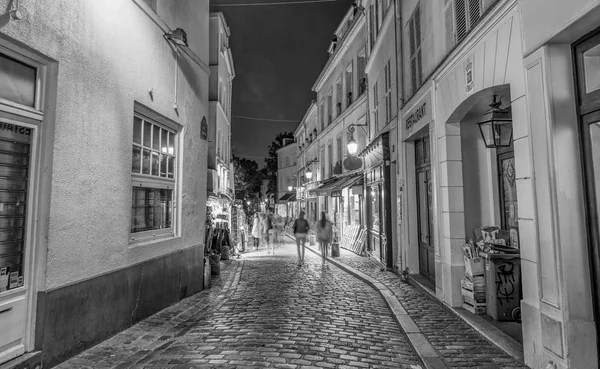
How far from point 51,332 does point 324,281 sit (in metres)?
6.49

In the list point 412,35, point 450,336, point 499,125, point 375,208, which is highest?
point 412,35

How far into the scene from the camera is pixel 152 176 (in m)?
6.39

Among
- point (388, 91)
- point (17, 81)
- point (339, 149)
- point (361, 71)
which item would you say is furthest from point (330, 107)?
point (17, 81)

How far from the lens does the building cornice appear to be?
1565 cm

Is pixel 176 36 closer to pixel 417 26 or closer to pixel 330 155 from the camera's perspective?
pixel 417 26

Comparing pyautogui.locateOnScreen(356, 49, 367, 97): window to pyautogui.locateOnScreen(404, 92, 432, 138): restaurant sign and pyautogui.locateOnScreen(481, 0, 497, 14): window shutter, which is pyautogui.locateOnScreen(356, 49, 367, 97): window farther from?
pyautogui.locateOnScreen(481, 0, 497, 14): window shutter

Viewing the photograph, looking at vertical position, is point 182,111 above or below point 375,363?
above

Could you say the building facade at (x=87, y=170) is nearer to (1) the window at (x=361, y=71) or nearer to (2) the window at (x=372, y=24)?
(2) the window at (x=372, y=24)

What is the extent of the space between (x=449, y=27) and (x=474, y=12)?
35.4 inches

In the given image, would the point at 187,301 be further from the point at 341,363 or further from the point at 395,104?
the point at 395,104

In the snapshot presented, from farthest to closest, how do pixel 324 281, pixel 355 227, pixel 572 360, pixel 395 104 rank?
1. pixel 355 227
2. pixel 395 104
3. pixel 324 281
4. pixel 572 360

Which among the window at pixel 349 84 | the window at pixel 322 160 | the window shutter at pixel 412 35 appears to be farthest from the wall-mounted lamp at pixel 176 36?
the window at pixel 322 160

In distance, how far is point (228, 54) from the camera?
1805 centimetres

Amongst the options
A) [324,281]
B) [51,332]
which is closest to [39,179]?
[51,332]
